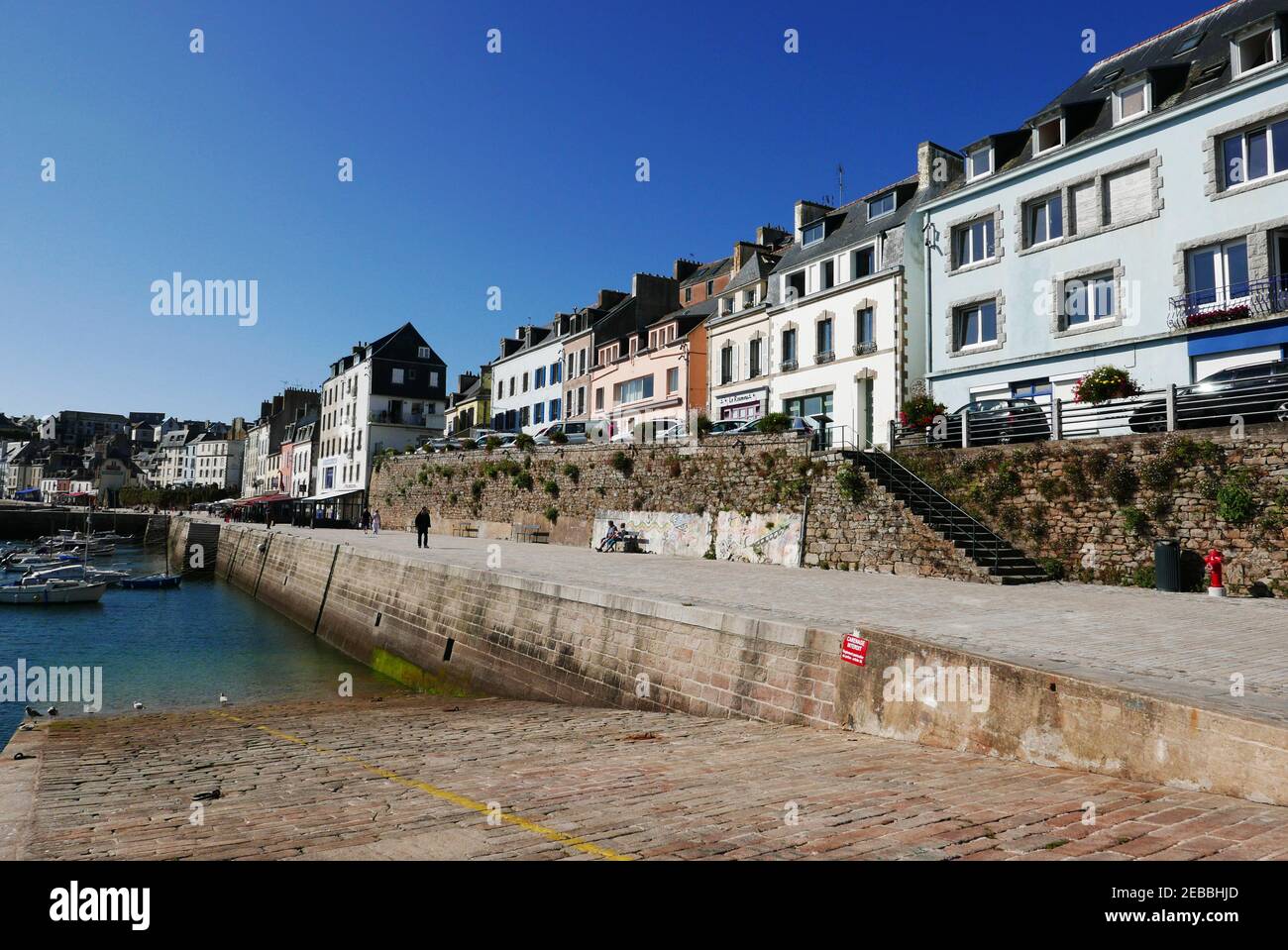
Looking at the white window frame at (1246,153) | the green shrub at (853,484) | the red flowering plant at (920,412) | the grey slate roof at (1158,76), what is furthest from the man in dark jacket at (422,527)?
the white window frame at (1246,153)

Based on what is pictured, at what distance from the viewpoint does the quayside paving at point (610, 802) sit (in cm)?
463

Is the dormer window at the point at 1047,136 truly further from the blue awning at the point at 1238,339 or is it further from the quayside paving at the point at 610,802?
the quayside paving at the point at 610,802

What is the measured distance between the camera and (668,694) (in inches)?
413

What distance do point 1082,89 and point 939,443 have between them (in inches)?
538

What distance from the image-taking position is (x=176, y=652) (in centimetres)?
2089

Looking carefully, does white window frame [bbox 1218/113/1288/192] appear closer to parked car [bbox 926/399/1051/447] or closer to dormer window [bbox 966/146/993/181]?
dormer window [bbox 966/146/993/181]

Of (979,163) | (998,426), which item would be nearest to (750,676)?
(998,426)

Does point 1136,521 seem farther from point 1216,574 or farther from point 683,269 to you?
point 683,269

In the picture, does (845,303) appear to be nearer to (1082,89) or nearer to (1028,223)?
(1028,223)

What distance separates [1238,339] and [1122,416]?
468 centimetres

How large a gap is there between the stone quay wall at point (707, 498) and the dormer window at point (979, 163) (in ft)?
35.5

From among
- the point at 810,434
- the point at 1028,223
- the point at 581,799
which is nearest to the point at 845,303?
the point at 1028,223

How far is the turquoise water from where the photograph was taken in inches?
629

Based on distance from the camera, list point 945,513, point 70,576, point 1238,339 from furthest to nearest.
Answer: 1. point 70,576
2. point 1238,339
3. point 945,513
